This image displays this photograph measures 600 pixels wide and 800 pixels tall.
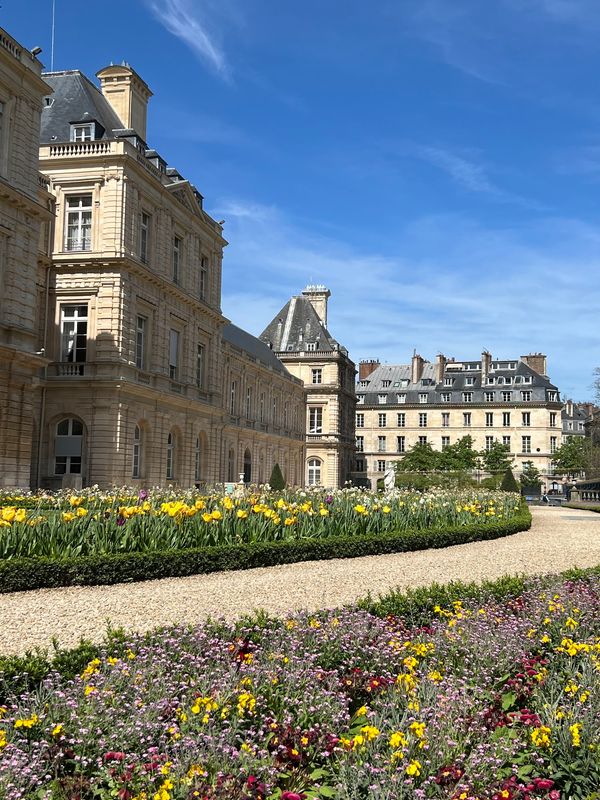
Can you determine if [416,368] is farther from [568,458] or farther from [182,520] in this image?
[182,520]

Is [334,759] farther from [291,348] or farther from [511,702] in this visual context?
[291,348]

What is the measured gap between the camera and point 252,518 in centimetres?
1270

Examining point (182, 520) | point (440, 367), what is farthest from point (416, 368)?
point (182, 520)

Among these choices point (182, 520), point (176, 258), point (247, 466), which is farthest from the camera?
point (247, 466)

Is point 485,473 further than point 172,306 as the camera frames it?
Yes

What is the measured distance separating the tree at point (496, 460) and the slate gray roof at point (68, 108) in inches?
1893

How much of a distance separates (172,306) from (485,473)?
4584 centimetres

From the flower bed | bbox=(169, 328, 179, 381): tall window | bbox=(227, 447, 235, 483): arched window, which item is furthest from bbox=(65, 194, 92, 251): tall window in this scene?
the flower bed

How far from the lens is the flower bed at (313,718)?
3830 mm

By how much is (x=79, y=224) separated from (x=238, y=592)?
1967cm

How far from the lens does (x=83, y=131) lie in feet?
88.1

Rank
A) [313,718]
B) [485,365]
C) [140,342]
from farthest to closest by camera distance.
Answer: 1. [485,365]
2. [140,342]
3. [313,718]

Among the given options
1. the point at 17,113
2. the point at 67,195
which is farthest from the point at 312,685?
the point at 67,195

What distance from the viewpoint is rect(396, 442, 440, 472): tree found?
66.2m
